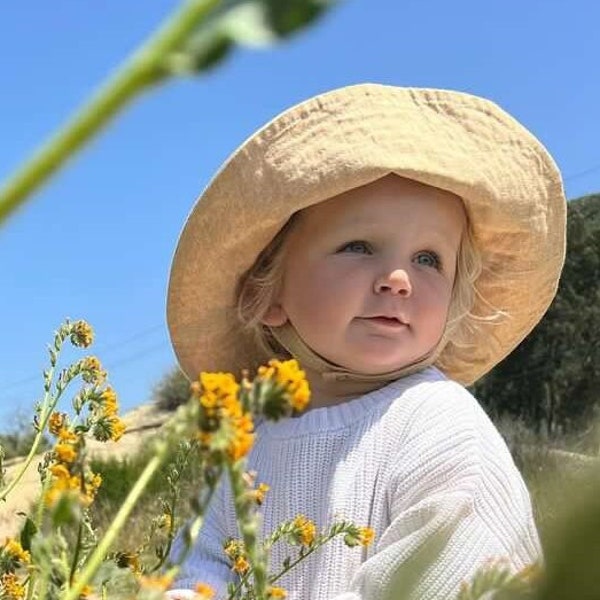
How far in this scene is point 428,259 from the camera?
1.82 meters

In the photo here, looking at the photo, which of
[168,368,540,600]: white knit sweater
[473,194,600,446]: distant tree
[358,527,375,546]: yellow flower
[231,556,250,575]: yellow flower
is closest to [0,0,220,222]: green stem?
[358,527,375,546]: yellow flower

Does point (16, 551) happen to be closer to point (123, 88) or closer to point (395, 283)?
point (395, 283)

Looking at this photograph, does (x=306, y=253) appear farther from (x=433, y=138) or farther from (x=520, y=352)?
(x=520, y=352)

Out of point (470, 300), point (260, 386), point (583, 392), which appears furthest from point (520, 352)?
point (260, 386)

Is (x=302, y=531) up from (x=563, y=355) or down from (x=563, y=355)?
down

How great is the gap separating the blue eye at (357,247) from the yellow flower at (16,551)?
812 millimetres

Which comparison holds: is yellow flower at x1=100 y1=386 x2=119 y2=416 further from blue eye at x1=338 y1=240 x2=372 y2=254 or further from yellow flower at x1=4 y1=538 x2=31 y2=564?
blue eye at x1=338 y1=240 x2=372 y2=254

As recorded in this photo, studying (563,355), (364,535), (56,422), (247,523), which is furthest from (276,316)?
(563,355)

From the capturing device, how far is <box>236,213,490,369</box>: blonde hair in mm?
1985

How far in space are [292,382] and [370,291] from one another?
4.29ft

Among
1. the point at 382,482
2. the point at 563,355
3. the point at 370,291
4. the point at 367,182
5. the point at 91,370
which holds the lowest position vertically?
the point at 382,482

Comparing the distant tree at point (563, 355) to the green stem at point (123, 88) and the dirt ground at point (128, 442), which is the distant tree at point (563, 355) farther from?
the green stem at point (123, 88)

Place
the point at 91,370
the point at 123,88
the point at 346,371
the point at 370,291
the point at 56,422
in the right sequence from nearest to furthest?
the point at 123,88 < the point at 56,422 < the point at 91,370 < the point at 370,291 < the point at 346,371

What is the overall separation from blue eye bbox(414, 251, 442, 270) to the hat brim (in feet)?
0.36
